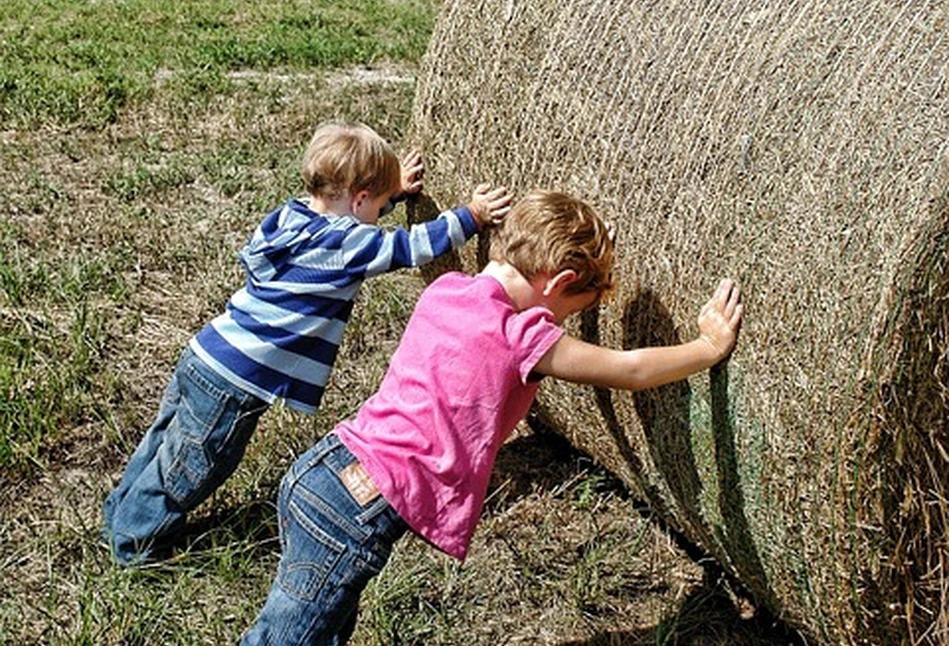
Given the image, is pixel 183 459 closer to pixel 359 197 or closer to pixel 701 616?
pixel 359 197

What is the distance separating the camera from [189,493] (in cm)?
409

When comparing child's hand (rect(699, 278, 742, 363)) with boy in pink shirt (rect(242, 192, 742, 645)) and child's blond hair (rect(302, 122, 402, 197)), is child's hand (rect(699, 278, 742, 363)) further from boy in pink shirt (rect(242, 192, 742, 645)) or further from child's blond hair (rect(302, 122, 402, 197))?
child's blond hair (rect(302, 122, 402, 197))

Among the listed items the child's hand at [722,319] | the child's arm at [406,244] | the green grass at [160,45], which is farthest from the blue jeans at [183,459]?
the green grass at [160,45]

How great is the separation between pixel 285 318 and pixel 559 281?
2.97 ft

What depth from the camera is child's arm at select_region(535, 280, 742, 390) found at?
127 inches

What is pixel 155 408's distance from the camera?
194 inches

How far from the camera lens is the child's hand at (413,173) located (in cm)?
457

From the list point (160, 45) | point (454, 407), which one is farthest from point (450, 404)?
point (160, 45)

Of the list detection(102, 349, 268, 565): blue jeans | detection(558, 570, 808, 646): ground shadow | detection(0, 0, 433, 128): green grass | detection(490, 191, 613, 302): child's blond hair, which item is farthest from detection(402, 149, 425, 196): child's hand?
detection(0, 0, 433, 128): green grass

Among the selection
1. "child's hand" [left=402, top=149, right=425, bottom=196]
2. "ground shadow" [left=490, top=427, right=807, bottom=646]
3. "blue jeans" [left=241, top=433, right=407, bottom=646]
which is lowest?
"ground shadow" [left=490, top=427, right=807, bottom=646]

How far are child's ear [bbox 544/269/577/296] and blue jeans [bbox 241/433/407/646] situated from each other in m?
0.61

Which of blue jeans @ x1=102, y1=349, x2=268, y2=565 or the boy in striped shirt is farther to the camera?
blue jeans @ x1=102, y1=349, x2=268, y2=565

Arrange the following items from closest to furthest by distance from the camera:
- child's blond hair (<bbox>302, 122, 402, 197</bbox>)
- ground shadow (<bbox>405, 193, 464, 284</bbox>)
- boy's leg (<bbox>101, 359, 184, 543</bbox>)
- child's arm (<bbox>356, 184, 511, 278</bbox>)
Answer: child's arm (<bbox>356, 184, 511, 278</bbox>), child's blond hair (<bbox>302, 122, 402, 197</bbox>), boy's leg (<bbox>101, 359, 184, 543</bbox>), ground shadow (<bbox>405, 193, 464, 284</bbox>)

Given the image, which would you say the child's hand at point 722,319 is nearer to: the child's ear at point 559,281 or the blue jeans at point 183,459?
the child's ear at point 559,281
